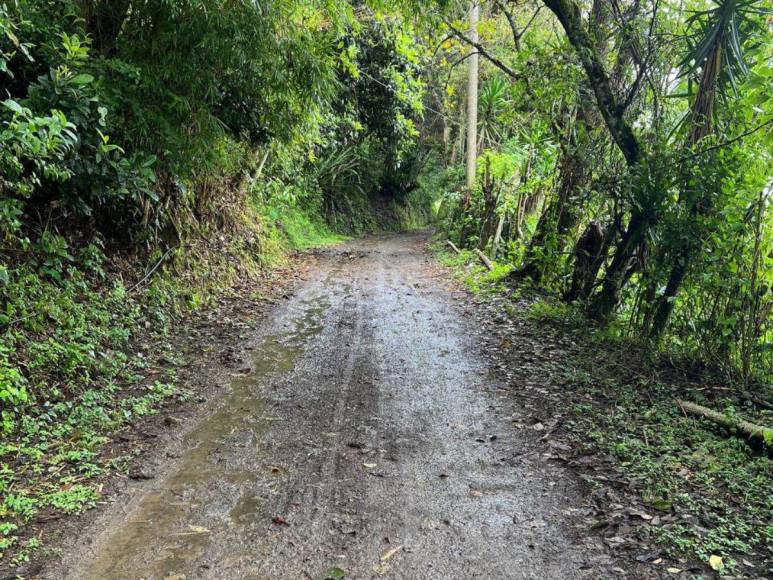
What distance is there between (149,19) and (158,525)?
4.99m

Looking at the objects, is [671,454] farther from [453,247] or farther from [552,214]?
[453,247]

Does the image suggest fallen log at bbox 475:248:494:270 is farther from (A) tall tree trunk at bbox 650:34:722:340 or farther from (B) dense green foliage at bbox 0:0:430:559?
(A) tall tree trunk at bbox 650:34:722:340

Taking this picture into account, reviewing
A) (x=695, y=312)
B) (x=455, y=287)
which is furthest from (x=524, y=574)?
(x=455, y=287)

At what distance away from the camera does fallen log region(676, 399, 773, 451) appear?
4094mm

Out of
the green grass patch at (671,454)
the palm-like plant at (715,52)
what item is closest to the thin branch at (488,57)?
the palm-like plant at (715,52)

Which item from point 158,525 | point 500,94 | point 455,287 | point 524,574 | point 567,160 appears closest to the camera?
point 524,574

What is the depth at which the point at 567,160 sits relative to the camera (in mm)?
8289

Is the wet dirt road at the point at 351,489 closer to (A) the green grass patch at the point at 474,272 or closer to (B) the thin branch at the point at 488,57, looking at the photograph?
(A) the green grass patch at the point at 474,272

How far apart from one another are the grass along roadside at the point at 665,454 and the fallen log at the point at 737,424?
0.06 meters

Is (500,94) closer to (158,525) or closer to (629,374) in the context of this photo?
(629,374)

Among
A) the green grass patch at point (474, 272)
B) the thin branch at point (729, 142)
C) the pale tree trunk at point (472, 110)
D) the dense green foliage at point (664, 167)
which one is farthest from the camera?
the pale tree trunk at point (472, 110)

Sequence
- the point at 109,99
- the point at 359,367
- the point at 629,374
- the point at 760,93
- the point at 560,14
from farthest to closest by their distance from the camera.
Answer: the point at 560,14
the point at 359,367
the point at 629,374
the point at 109,99
the point at 760,93

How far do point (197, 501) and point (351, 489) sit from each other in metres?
1.01

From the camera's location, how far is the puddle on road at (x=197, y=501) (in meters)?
3.00
